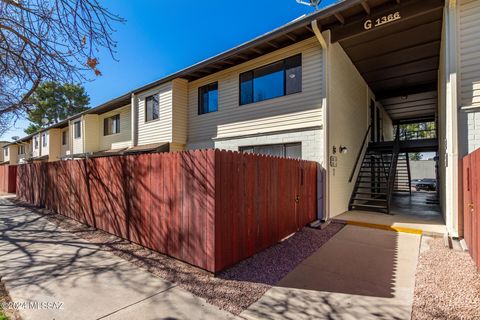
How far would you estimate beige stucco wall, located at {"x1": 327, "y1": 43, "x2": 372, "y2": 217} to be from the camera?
765 centimetres

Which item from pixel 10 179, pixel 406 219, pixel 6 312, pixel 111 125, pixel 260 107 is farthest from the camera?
pixel 10 179

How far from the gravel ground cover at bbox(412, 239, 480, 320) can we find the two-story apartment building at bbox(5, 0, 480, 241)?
157cm

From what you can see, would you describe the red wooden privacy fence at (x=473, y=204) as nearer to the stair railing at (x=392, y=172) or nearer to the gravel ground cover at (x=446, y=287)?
the gravel ground cover at (x=446, y=287)

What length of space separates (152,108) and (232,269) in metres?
9.39

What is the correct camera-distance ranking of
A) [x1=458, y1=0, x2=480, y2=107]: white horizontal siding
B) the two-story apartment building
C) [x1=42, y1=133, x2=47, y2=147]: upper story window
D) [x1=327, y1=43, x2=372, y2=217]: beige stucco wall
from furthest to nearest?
[x1=42, y1=133, x2=47, y2=147]: upper story window
[x1=327, y1=43, x2=372, y2=217]: beige stucco wall
the two-story apartment building
[x1=458, y1=0, x2=480, y2=107]: white horizontal siding

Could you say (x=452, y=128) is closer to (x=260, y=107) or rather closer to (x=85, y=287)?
(x=260, y=107)

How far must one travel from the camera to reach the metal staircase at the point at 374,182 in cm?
862

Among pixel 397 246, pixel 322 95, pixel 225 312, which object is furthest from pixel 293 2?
pixel 225 312

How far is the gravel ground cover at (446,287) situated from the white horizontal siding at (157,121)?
9164 mm

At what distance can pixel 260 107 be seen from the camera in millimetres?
8609

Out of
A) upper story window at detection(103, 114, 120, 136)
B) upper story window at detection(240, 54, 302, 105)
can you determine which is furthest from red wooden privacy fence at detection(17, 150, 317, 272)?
upper story window at detection(103, 114, 120, 136)

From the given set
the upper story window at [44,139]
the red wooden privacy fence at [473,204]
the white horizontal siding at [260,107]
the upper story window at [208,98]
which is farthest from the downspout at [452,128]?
the upper story window at [44,139]

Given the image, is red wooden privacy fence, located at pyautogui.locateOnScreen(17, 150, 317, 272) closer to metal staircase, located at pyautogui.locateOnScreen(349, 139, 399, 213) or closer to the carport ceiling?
metal staircase, located at pyautogui.locateOnScreen(349, 139, 399, 213)

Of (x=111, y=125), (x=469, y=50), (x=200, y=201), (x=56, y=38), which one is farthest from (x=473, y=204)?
(x=111, y=125)
